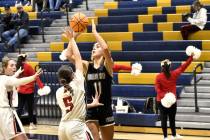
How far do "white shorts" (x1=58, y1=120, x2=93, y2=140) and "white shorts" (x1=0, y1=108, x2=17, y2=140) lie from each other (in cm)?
132

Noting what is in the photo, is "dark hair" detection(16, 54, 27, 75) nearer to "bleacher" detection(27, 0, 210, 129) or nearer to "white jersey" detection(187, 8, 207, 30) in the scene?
"bleacher" detection(27, 0, 210, 129)

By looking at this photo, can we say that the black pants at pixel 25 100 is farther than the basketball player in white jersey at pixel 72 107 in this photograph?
Yes

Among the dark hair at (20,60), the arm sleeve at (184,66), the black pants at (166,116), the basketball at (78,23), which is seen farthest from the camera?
the dark hair at (20,60)

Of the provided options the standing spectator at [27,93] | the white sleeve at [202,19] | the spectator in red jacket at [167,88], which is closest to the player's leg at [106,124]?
the spectator in red jacket at [167,88]

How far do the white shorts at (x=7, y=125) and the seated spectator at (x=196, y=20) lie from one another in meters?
6.54

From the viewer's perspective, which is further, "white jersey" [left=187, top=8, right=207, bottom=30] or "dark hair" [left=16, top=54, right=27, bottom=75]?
"white jersey" [left=187, top=8, right=207, bottom=30]

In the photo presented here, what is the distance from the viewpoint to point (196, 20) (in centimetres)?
1212

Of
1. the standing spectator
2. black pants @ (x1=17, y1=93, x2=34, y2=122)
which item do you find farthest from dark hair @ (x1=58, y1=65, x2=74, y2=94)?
black pants @ (x1=17, y1=93, x2=34, y2=122)

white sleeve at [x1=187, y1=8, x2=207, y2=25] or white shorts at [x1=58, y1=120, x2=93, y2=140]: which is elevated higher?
white sleeve at [x1=187, y1=8, x2=207, y2=25]

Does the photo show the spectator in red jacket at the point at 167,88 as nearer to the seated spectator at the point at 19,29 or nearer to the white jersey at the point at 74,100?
the white jersey at the point at 74,100

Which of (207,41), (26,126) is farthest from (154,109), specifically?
(26,126)

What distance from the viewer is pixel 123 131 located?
1080 centimetres

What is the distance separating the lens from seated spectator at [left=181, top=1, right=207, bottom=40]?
12102mm

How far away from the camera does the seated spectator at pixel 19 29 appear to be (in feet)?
47.0
